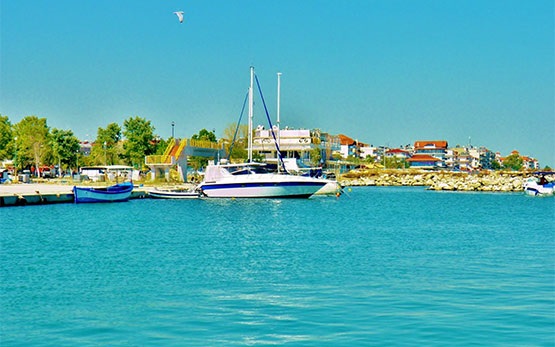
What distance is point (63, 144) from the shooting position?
4085 inches

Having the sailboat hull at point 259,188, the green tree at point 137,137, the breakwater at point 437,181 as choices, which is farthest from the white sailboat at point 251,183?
the breakwater at point 437,181

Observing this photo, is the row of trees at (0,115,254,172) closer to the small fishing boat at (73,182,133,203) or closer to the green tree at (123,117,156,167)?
the green tree at (123,117,156,167)

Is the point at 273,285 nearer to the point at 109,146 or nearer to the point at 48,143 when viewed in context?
the point at 48,143

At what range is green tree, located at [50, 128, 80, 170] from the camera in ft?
338

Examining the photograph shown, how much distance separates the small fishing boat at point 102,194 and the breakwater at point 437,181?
67376mm

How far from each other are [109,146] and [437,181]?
65348 millimetres

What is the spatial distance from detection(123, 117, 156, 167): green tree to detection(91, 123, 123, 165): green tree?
10.0 metres

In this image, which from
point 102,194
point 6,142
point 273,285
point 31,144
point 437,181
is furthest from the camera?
point 437,181

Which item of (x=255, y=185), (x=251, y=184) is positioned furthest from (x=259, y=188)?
(x=251, y=184)

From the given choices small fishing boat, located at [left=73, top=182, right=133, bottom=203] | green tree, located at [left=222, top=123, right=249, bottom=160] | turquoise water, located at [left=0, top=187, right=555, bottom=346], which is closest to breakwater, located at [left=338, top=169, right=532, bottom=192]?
green tree, located at [left=222, top=123, right=249, bottom=160]

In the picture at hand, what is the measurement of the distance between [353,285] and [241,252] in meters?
8.91

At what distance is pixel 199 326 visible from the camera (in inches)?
Result: 606

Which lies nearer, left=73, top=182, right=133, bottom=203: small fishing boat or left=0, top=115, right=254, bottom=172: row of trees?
left=73, top=182, right=133, bottom=203: small fishing boat

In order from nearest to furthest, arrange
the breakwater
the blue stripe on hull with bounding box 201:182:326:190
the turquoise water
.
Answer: the turquoise water, the blue stripe on hull with bounding box 201:182:326:190, the breakwater
